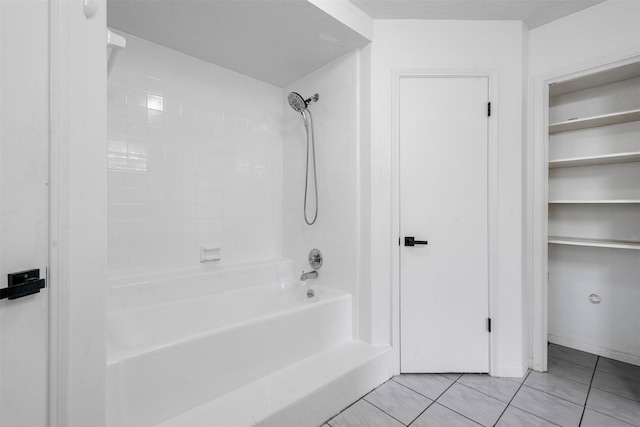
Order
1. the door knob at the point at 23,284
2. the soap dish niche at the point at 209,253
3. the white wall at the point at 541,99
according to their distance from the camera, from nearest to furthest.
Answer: the door knob at the point at 23,284 < the white wall at the point at 541,99 < the soap dish niche at the point at 209,253

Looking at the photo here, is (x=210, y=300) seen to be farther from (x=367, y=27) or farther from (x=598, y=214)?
(x=598, y=214)

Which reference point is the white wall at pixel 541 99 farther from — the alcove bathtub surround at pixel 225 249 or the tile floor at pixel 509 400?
the alcove bathtub surround at pixel 225 249

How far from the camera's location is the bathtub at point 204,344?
120cm

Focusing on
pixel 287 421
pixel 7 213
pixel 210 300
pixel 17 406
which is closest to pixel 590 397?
pixel 287 421

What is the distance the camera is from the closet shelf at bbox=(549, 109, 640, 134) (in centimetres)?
190

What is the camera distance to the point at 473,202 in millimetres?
1941

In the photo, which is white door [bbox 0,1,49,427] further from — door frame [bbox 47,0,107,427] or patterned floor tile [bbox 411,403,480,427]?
patterned floor tile [bbox 411,403,480,427]

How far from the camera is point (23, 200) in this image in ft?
2.66

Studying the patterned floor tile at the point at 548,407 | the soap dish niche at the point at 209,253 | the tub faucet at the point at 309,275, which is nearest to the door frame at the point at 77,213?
the soap dish niche at the point at 209,253

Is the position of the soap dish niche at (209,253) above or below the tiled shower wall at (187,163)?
below

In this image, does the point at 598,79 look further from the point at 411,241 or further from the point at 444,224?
the point at 411,241

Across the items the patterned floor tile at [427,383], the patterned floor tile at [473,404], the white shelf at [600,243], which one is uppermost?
the white shelf at [600,243]

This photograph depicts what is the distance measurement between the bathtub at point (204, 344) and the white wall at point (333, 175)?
0.25m

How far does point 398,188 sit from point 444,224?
387mm
